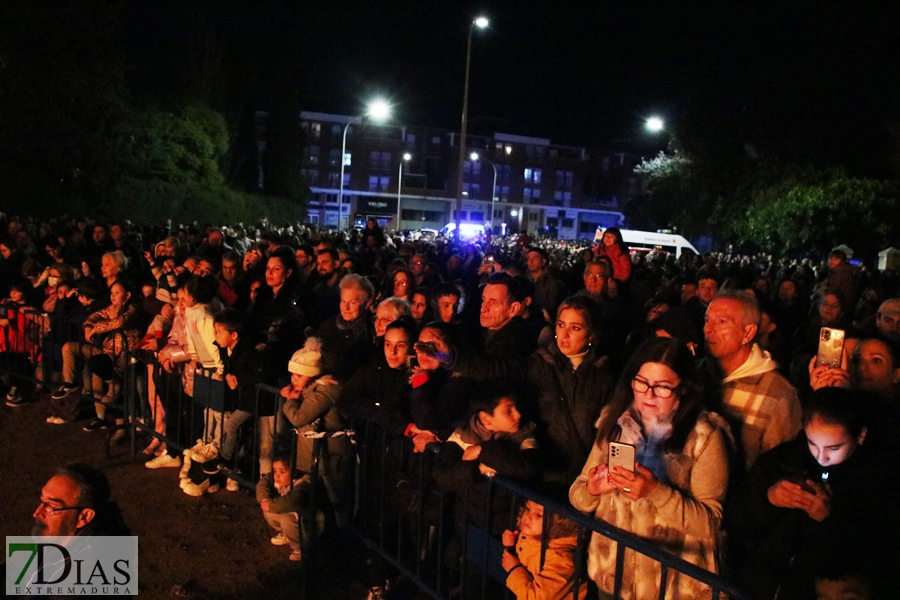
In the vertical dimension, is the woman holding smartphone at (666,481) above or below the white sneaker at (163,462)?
above

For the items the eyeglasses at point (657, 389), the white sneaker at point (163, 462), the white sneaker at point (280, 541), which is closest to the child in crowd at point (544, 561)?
the eyeglasses at point (657, 389)

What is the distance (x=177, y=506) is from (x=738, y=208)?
32.8 metres

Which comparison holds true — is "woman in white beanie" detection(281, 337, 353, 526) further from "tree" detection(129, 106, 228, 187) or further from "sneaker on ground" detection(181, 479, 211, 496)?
"tree" detection(129, 106, 228, 187)

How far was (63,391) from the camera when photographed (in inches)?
317

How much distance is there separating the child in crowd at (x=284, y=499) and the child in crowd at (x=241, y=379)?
605 millimetres

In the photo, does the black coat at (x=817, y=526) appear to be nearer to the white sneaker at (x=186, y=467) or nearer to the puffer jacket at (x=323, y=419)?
the puffer jacket at (x=323, y=419)

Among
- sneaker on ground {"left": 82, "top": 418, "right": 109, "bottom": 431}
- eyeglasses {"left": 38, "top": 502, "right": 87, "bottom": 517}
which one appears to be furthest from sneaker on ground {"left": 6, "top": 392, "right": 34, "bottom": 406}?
eyeglasses {"left": 38, "top": 502, "right": 87, "bottom": 517}

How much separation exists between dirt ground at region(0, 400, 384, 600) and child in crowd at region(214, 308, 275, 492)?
0.54 m

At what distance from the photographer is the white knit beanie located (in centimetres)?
492

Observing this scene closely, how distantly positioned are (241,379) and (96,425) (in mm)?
2768

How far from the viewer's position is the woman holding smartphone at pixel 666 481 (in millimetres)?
2979

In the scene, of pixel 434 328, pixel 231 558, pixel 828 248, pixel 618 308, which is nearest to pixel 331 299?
pixel 618 308

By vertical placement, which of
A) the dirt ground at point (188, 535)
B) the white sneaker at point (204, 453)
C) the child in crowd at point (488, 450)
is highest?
the child in crowd at point (488, 450)

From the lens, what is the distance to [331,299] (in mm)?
8453
